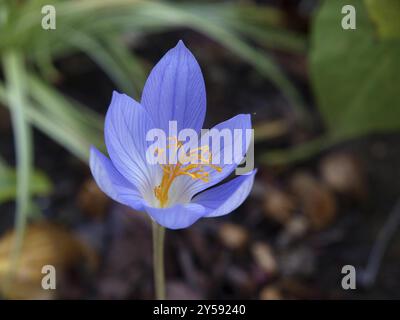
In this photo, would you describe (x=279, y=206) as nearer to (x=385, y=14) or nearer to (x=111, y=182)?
(x=385, y=14)

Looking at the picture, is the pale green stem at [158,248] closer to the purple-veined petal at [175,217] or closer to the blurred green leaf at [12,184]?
the purple-veined petal at [175,217]

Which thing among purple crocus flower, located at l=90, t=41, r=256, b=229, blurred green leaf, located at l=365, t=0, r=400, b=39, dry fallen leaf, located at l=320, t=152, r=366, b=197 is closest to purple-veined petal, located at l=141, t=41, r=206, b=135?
purple crocus flower, located at l=90, t=41, r=256, b=229

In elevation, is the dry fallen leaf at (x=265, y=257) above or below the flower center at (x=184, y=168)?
above

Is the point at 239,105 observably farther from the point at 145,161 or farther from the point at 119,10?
the point at 145,161

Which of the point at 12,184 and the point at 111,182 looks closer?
the point at 111,182

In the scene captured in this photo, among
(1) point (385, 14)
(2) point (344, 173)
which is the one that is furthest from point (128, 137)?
(2) point (344, 173)

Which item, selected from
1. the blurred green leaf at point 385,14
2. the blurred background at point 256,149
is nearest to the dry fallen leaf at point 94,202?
the blurred background at point 256,149

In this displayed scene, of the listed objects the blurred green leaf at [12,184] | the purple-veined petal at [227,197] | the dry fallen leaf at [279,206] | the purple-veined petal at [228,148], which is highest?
the blurred green leaf at [12,184]
